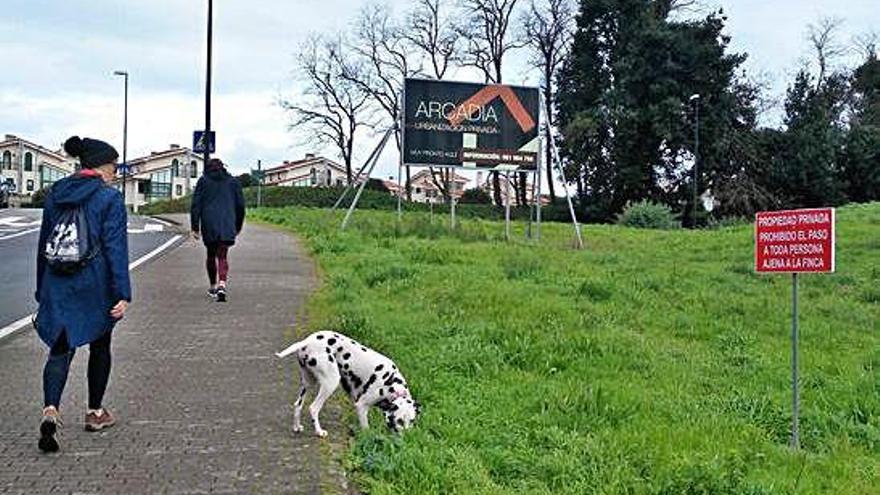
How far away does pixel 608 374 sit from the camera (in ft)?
27.1

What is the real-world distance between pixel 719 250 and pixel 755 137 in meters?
33.1

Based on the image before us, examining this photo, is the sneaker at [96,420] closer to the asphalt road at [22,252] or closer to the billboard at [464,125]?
the asphalt road at [22,252]

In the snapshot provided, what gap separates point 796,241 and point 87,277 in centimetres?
467

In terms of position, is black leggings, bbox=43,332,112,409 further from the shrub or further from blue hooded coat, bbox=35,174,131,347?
the shrub

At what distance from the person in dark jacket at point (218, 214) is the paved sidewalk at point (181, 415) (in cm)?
70

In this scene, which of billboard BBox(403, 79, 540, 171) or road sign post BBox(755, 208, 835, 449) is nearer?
road sign post BBox(755, 208, 835, 449)

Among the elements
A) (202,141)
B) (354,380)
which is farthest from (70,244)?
(202,141)

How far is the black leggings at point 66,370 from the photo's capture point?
222 inches

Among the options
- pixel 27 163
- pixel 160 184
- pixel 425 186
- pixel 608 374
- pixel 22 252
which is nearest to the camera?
pixel 608 374

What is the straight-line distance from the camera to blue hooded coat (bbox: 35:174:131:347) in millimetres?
5602

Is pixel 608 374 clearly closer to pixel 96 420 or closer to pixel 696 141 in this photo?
pixel 96 420

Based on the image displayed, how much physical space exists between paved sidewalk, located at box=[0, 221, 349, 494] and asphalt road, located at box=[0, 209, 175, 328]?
1.74 metres

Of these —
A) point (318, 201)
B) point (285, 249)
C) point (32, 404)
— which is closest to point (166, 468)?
point (32, 404)

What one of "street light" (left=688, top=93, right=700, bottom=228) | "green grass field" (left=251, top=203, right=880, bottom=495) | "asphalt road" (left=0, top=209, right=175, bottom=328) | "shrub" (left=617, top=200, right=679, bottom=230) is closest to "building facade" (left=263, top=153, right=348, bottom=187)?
"street light" (left=688, top=93, right=700, bottom=228)
